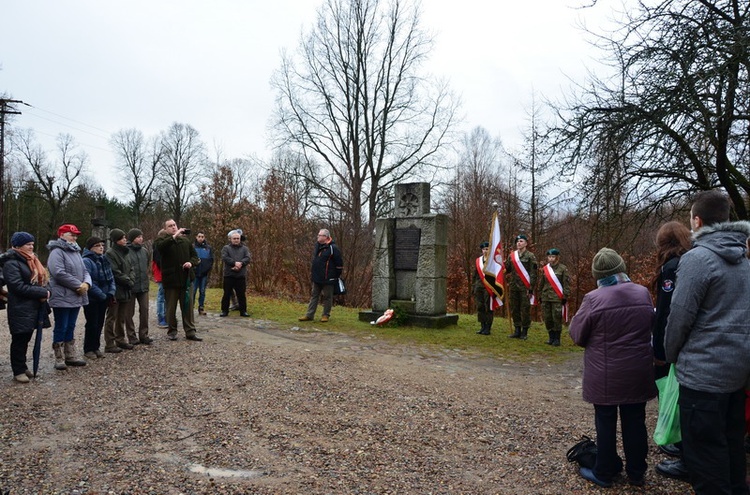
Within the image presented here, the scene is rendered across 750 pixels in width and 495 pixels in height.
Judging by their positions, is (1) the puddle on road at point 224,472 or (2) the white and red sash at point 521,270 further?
(2) the white and red sash at point 521,270

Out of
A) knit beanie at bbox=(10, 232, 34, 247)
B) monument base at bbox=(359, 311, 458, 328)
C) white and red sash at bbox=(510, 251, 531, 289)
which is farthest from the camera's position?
monument base at bbox=(359, 311, 458, 328)

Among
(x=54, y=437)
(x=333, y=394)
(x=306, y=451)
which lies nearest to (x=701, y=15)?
(x=333, y=394)

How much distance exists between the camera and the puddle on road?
378 centimetres

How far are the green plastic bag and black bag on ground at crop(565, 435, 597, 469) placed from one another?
1.57 feet

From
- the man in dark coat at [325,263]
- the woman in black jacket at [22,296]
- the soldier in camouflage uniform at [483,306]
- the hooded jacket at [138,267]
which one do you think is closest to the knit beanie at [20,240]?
the woman in black jacket at [22,296]

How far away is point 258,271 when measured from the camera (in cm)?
1828

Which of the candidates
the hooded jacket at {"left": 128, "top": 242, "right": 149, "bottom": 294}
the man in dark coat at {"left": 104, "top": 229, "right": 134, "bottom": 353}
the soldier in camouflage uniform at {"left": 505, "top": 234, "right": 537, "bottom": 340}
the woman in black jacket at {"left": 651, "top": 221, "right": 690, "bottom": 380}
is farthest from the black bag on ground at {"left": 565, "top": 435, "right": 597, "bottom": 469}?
the hooded jacket at {"left": 128, "top": 242, "right": 149, "bottom": 294}

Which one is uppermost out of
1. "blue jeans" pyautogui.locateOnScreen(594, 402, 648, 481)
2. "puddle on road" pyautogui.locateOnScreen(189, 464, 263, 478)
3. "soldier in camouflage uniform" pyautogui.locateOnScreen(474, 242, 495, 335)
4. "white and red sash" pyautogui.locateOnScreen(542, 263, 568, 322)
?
"white and red sash" pyautogui.locateOnScreen(542, 263, 568, 322)

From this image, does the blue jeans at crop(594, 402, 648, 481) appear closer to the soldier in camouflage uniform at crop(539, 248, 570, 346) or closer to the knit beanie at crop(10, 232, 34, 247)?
the soldier in camouflage uniform at crop(539, 248, 570, 346)

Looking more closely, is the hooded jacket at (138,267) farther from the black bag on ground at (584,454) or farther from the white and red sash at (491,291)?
the black bag on ground at (584,454)

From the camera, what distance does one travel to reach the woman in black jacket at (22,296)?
595 centimetres

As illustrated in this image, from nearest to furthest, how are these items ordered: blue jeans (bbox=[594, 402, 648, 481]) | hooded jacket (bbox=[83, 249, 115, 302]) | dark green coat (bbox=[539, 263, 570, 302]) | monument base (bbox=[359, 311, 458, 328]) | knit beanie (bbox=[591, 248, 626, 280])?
1. blue jeans (bbox=[594, 402, 648, 481])
2. knit beanie (bbox=[591, 248, 626, 280])
3. hooded jacket (bbox=[83, 249, 115, 302])
4. dark green coat (bbox=[539, 263, 570, 302])
5. monument base (bbox=[359, 311, 458, 328])

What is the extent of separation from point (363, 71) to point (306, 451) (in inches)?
1051

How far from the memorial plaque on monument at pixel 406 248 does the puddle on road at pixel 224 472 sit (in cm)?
753
